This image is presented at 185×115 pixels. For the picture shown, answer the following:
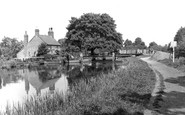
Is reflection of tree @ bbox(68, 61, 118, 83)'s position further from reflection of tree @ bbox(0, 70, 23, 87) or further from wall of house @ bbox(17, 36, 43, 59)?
wall of house @ bbox(17, 36, 43, 59)

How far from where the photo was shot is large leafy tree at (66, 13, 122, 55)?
4450 cm

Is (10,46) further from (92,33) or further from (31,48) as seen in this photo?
(92,33)

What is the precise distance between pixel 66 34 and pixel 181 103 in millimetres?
43935

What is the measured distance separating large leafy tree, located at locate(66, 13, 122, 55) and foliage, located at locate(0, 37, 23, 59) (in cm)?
3885

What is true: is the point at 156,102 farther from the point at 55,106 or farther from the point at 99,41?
the point at 99,41

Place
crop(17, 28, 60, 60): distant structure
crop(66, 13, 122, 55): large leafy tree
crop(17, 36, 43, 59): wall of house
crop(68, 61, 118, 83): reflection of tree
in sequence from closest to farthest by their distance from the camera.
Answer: crop(68, 61, 118, 83): reflection of tree
crop(66, 13, 122, 55): large leafy tree
crop(17, 28, 60, 60): distant structure
crop(17, 36, 43, 59): wall of house

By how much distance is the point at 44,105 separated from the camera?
29.5 feet

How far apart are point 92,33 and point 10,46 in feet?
164

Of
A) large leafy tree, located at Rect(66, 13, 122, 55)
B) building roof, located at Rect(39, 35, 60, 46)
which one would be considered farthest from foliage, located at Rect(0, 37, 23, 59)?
large leafy tree, located at Rect(66, 13, 122, 55)

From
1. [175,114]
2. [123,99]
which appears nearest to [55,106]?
[123,99]

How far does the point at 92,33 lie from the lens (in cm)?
4553

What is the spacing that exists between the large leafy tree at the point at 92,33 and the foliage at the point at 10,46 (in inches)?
1529

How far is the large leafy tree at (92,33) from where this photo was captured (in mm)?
44500

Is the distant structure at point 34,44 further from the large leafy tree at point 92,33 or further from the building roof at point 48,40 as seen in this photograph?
the large leafy tree at point 92,33
